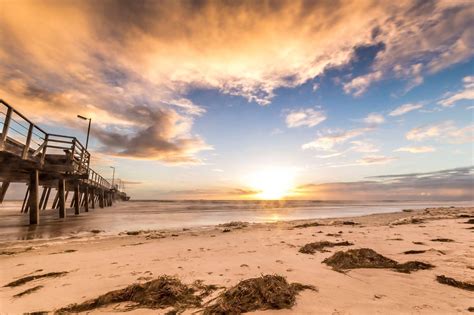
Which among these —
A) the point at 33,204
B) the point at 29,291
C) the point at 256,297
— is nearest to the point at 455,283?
the point at 256,297

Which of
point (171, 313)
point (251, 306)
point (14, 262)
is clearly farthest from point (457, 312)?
point (14, 262)

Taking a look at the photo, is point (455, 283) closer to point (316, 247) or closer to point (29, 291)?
point (316, 247)

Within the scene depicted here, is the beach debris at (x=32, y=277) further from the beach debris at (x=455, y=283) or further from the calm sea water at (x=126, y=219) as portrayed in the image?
the calm sea water at (x=126, y=219)

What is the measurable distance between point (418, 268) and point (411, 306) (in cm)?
210

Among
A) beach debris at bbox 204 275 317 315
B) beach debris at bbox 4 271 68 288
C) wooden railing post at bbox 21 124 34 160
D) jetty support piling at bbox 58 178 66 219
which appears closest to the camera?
beach debris at bbox 204 275 317 315

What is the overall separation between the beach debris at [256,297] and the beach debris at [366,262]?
5.56 ft

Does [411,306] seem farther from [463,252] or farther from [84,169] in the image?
[84,169]

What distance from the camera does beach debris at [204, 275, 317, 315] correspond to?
2.97 m

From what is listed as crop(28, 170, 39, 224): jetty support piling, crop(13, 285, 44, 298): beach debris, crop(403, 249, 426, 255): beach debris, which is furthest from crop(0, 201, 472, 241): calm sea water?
crop(403, 249, 426, 255): beach debris

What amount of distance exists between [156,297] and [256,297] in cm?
137

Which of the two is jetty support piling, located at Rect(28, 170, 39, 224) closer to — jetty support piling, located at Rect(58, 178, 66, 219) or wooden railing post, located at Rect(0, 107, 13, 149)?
jetty support piling, located at Rect(58, 178, 66, 219)

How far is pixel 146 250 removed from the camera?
23.1 ft

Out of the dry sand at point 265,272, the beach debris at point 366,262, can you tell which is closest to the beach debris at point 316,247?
the dry sand at point 265,272

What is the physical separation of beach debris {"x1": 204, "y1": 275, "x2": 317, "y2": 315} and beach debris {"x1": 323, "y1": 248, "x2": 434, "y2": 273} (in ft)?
5.56
